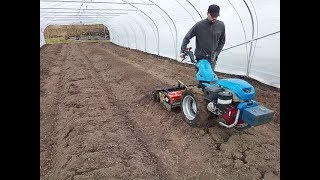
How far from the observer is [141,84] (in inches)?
291

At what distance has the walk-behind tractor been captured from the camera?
3372 millimetres

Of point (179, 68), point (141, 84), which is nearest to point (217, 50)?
point (141, 84)

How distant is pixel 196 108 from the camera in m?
4.07

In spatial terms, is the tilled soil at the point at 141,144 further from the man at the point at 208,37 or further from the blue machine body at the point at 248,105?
the man at the point at 208,37

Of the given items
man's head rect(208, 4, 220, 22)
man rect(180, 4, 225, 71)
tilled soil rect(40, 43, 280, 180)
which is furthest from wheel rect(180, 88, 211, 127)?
man's head rect(208, 4, 220, 22)

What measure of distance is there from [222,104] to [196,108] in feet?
1.88

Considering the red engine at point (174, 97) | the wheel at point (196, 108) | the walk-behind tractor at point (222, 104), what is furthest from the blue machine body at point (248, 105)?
the red engine at point (174, 97)

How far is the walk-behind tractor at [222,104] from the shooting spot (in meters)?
3.37

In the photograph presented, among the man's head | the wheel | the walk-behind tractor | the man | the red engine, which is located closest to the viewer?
the walk-behind tractor

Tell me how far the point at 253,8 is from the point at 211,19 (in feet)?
12.0

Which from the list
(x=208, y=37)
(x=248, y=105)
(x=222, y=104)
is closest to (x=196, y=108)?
(x=222, y=104)

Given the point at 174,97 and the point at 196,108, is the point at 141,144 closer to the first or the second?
the point at 196,108

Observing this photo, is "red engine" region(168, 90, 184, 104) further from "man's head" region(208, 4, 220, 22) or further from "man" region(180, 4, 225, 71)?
"man's head" region(208, 4, 220, 22)

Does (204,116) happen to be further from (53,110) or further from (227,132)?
(53,110)
